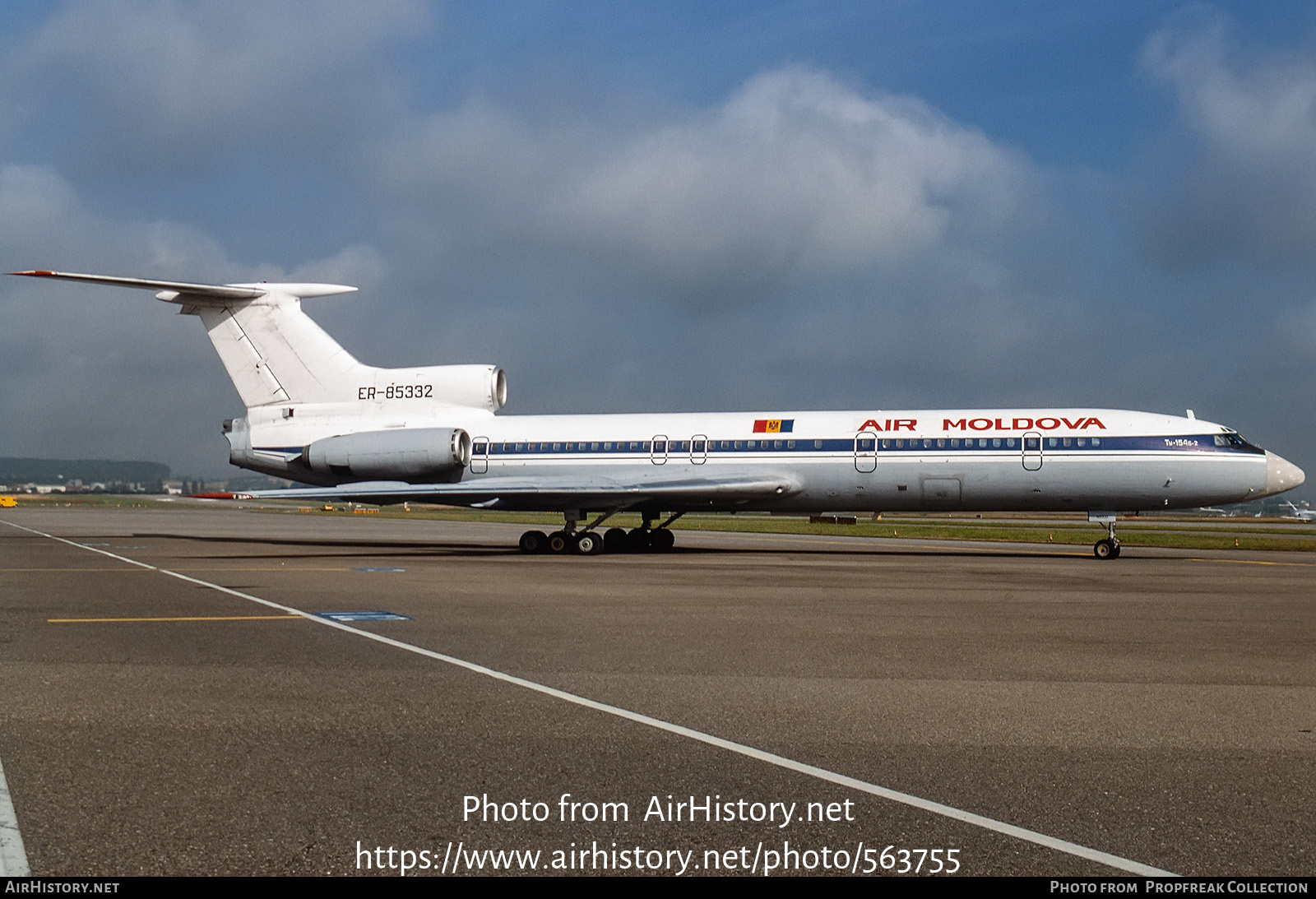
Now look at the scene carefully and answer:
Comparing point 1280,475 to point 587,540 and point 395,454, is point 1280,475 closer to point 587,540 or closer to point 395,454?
point 587,540

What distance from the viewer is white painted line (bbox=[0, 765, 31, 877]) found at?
14.1 ft

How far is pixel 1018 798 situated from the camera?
541 cm

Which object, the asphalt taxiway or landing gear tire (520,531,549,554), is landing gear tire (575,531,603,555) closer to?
landing gear tire (520,531,549,554)

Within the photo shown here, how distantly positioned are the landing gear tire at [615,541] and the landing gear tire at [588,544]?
5.09 ft

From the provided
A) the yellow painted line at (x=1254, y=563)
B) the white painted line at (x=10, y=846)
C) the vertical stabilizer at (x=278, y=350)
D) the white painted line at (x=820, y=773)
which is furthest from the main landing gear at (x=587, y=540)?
the white painted line at (x=10, y=846)

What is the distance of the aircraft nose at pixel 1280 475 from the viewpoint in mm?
26516

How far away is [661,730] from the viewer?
6.99 m

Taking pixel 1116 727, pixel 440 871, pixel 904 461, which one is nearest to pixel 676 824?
pixel 440 871

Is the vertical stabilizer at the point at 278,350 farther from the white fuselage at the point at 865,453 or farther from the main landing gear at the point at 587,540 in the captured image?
the main landing gear at the point at 587,540

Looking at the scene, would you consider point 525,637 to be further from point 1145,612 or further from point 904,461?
point 904,461

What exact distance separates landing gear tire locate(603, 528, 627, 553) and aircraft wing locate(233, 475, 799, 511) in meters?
1.98

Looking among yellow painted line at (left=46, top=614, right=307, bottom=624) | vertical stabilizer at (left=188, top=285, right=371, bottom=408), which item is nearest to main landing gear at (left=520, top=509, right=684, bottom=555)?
vertical stabilizer at (left=188, top=285, right=371, bottom=408)

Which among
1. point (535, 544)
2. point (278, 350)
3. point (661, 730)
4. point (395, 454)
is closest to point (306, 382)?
point (278, 350)

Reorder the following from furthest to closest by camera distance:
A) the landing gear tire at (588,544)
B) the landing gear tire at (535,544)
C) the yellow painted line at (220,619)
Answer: the landing gear tire at (535,544) → the landing gear tire at (588,544) → the yellow painted line at (220,619)
